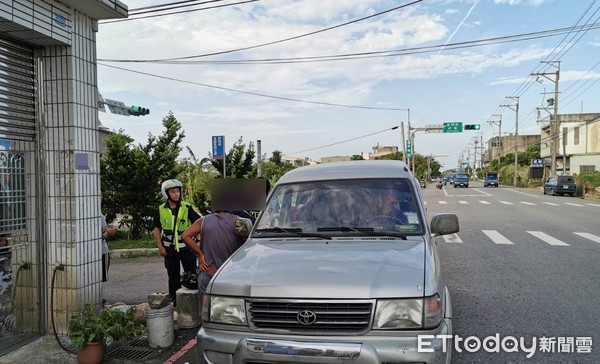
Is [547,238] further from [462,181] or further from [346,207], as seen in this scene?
[462,181]

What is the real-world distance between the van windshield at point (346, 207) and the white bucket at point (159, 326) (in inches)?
56.2

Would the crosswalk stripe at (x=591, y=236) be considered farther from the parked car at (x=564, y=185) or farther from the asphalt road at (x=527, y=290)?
the parked car at (x=564, y=185)

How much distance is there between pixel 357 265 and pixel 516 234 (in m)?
11.4

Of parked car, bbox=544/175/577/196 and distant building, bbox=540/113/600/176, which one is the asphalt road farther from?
distant building, bbox=540/113/600/176

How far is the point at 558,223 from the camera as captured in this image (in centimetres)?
1511

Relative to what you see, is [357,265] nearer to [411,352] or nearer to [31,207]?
[411,352]

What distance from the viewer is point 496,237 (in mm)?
12141

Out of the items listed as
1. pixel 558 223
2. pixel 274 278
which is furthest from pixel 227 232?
pixel 558 223

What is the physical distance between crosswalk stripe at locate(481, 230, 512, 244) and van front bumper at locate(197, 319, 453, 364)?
31.3ft

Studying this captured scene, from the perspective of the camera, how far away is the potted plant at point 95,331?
405 cm

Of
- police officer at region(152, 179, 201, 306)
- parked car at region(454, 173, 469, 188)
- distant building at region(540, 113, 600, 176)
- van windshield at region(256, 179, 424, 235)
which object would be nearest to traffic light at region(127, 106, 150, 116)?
police officer at region(152, 179, 201, 306)

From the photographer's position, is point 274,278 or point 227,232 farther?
point 227,232

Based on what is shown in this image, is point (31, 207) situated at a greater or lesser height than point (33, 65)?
lesser

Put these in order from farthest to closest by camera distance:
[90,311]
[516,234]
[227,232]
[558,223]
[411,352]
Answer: [558,223] → [516,234] → [227,232] → [90,311] → [411,352]
